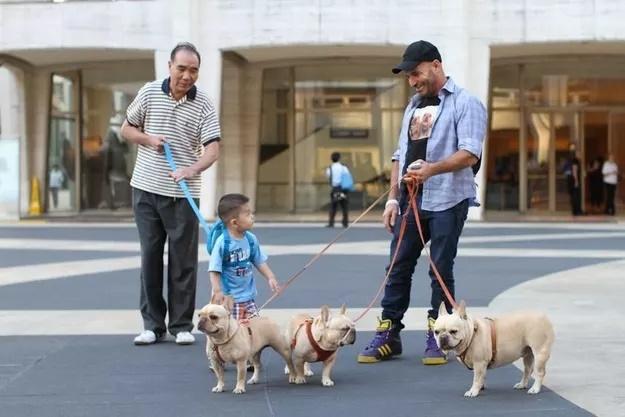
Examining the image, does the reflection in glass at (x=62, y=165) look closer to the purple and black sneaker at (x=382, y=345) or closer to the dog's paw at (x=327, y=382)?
the purple and black sneaker at (x=382, y=345)

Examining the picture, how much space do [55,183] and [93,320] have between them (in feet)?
74.7

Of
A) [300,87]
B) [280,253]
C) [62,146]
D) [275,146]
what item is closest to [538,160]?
[300,87]

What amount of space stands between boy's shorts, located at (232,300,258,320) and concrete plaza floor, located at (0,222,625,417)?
1.30 ft

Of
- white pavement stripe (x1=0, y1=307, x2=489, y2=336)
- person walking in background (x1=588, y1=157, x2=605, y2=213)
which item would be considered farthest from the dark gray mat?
person walking in background (x1=588, y1=157, x2=605, y2=213)

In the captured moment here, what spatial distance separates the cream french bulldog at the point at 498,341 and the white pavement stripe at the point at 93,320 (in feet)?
8.29

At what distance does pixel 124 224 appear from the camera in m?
24.9

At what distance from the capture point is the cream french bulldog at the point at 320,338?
17.9 feet

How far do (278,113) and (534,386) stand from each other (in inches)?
957

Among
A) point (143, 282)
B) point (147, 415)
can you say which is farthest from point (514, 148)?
point (147, 415)

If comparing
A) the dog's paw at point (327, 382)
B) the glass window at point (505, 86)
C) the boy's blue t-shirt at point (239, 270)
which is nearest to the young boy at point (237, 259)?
the boy's blue t-shirt at point (239, 270)

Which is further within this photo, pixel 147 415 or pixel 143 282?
pixel 143 282

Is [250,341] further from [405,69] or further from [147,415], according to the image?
[405,69]

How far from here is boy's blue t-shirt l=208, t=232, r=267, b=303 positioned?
616 centimetres

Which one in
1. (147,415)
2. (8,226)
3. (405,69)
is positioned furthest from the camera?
(8,226)
